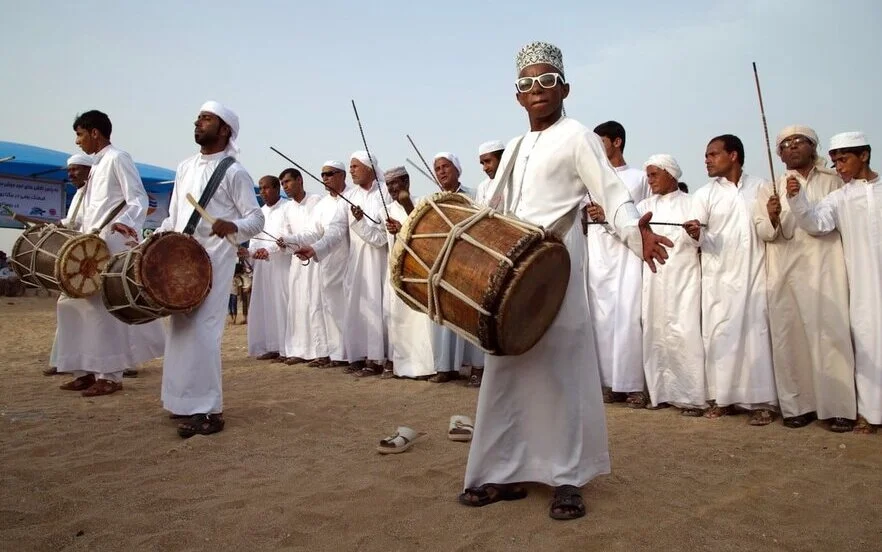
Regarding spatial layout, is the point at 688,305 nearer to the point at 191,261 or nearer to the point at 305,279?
the point at 191,261

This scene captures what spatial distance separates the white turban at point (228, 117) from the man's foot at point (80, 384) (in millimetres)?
2804

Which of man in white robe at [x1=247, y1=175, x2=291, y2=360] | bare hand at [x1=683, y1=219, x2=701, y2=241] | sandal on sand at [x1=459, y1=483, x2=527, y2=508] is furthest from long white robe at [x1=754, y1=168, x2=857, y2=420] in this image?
man in white robe at [x1=247, y1=175, x2=291, y2=360]

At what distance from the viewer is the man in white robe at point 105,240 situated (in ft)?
19.6

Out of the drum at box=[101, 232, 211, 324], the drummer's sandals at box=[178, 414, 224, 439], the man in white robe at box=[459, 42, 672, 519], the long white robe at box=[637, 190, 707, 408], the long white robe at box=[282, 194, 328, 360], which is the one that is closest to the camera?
the man in white robe at box=[459, 42, 672, 519]

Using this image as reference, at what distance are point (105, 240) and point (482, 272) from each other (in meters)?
4.47

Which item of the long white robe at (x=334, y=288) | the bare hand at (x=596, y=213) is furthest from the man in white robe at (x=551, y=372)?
the long white robe at (x=334, y=288)

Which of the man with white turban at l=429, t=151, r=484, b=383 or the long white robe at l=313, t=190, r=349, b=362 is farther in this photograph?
the long white robe at l=313, t=190, r=349, b=362

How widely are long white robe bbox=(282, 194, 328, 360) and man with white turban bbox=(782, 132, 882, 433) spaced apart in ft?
16.8

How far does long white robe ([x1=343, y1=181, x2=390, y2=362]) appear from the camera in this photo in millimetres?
7508

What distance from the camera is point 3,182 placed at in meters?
17.1

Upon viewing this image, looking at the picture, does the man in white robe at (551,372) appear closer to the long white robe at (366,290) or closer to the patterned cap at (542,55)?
the patterned cap at (542,55)

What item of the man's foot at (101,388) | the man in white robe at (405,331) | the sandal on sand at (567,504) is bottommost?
the sandal on sand at (567,504)

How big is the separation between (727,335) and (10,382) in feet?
21.4

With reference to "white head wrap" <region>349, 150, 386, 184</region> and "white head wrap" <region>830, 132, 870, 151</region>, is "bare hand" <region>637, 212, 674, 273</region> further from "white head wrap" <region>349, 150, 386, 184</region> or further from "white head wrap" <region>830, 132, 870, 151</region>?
"white head wrap" <region>349, 150, 386, 184</region>
